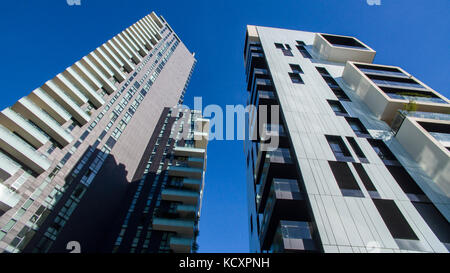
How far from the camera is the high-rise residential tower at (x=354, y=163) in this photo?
12328 mm

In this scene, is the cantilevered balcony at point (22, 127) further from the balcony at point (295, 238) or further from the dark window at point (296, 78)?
the dark window at point (296, 78)

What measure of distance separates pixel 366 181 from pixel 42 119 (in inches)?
1284

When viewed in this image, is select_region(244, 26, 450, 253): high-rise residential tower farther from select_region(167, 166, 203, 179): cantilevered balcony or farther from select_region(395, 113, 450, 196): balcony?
select_region(167, 166, 203, 179): cantilevered balcony

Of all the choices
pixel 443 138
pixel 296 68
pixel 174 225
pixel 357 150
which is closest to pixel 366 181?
pixel 357 150

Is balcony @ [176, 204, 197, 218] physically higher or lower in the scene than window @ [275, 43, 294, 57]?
lower

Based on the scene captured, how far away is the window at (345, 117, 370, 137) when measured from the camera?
19.0m

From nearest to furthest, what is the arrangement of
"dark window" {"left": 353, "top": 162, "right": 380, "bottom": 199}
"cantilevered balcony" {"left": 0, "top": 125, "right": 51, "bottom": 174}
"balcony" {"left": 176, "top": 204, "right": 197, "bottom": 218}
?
"dark window" {"left": 353, "top": 162, "right": 380, "bottom": 199} → "cantilevered balcony" {"left": 0, "top": 125, "right": 51, "bottom": 174} → "balcony" {"left": 176, "top": 204, "right": 197, "bottom": 218}

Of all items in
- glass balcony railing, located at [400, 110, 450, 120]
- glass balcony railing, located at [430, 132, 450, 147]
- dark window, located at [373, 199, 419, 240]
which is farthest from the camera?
glass balcony railing, located at [400, 110, 450, 120]

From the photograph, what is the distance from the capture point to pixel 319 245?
11.7m

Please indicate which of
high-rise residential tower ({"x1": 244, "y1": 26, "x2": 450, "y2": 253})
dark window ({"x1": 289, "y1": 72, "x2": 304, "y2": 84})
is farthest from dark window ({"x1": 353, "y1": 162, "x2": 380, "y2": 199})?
→ dark window ({"x1": 289, "y1": 72, "x2": 304, "y2": 84})

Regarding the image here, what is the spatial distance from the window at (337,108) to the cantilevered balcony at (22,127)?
31.7m

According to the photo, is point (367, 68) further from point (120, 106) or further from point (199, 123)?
point (120, 106)

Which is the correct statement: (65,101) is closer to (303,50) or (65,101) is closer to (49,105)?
(49,105)

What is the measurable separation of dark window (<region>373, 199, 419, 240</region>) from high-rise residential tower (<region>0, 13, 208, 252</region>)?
20.9m
